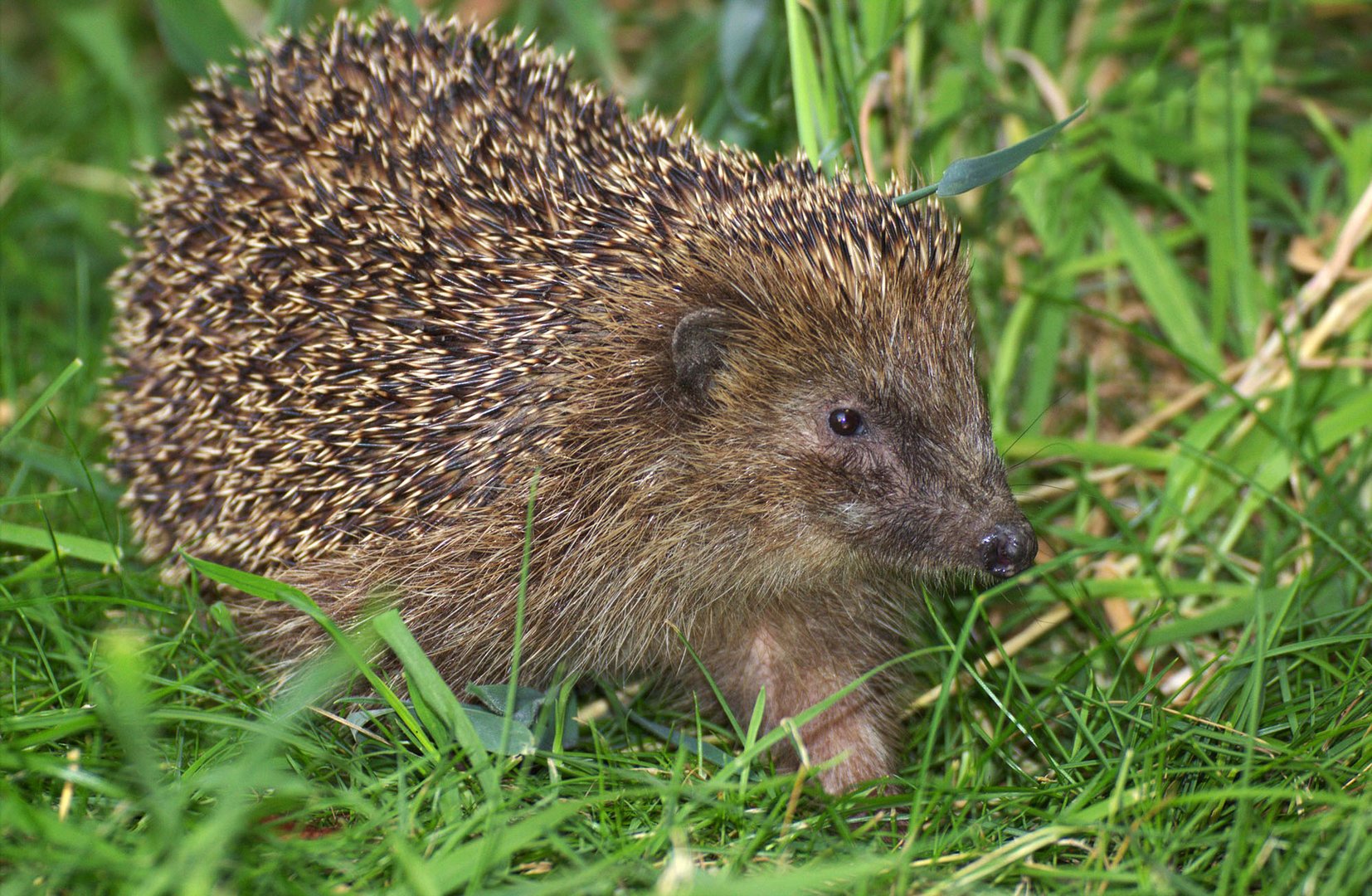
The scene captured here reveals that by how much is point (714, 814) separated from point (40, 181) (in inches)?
197

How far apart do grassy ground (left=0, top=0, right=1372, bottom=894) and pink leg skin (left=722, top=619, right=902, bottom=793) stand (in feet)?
0.63

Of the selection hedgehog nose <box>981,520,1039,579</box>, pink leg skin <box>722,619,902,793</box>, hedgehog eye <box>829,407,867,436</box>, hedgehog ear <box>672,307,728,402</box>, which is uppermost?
hedgehog ear <box>672,307,728,402</box>

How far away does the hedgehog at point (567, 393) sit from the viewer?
381 cm

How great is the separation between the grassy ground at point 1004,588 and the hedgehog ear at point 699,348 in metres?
0.95

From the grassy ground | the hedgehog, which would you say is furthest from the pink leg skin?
the grassy ground

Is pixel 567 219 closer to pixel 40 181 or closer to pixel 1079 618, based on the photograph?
pixel 1079 618

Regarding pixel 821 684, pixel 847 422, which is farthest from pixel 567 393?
pixel 821 684

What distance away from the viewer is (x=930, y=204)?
418 cm

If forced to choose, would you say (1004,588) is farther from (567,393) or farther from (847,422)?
(567,393)

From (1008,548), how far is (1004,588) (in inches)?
4.6

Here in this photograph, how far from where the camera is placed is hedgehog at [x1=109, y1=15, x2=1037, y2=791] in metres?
3.81

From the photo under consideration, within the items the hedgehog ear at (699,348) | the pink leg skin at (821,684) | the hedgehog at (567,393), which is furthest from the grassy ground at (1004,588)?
the hedgehog ear at (699,348)

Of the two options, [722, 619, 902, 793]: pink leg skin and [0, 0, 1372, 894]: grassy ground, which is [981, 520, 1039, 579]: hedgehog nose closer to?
[0, 0, 1372, 894]: grassy ground

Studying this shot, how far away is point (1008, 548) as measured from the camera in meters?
3.64
